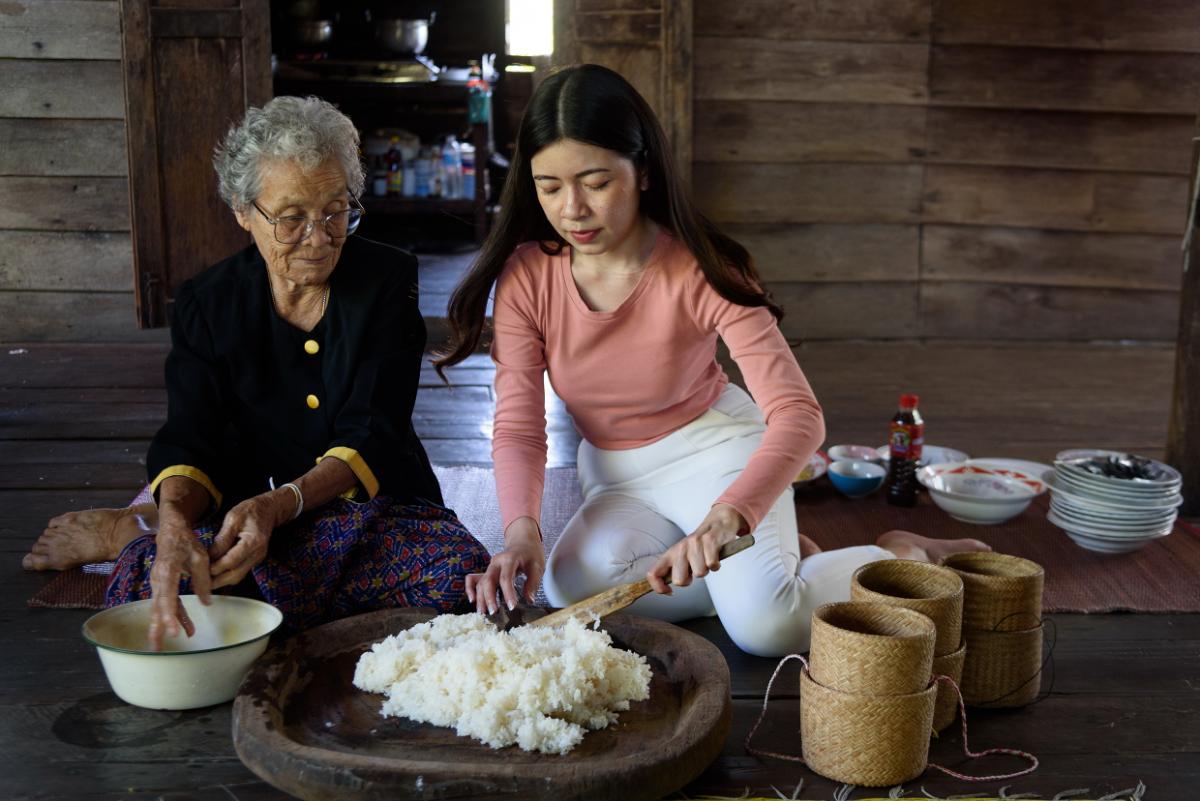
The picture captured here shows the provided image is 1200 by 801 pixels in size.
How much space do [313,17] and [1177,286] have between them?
15.6ft

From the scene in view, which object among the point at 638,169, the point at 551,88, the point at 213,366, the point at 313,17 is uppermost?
the point at 313,17

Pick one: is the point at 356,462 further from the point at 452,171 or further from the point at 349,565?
the point at 452,171

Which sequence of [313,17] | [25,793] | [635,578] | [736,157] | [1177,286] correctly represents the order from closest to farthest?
[25,793]
[635,578]
[736,157]
[1177,286]
[313,17]

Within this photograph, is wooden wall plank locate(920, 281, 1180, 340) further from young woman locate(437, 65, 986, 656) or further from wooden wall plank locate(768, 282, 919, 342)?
young woman locate(437, 65, 986, 656)

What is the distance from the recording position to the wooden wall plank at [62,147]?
4.85m

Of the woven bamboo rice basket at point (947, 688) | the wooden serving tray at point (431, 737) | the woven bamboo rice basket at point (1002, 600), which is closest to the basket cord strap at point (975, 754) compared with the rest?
the woven bamboo rice basket at point (947, 688)

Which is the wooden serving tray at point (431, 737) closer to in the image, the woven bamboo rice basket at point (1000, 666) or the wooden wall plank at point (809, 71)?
the woven bamboo rice basket at point (1000, 666)

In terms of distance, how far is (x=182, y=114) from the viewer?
441 cm

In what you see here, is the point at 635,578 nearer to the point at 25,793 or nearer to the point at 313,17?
the point at 25,793

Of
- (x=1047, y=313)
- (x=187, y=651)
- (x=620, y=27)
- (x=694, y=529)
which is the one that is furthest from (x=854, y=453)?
(x=1047, y=313)

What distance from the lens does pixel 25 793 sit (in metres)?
1.76

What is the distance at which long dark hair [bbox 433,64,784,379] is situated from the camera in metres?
2.07

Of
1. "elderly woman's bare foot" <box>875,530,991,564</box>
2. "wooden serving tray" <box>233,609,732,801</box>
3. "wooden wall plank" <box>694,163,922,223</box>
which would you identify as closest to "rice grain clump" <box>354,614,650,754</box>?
"wooden serving tray" <box>233,609,732,801</box>

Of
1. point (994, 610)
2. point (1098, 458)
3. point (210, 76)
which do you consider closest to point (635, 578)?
point (994, 610)
